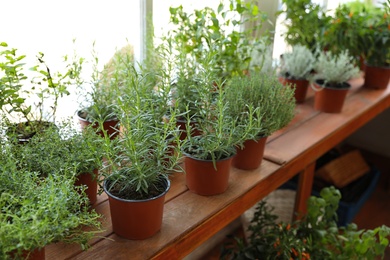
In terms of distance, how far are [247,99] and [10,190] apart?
74cm

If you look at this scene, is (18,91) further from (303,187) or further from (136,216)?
(303,187)

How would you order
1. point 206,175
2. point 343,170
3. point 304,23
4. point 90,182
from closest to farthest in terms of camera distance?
point 90,182, point 206,175, point 304,23, point 343,170

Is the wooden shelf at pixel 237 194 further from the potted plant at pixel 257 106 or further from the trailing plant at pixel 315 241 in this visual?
the trailing plant at pixel 315 241

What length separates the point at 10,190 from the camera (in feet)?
3.11

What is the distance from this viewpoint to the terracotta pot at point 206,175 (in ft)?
4.08

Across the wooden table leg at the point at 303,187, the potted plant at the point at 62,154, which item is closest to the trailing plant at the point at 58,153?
the potted plant at the point at 62,154

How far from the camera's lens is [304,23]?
2064 mm

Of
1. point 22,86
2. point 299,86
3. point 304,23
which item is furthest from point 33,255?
point 304,23

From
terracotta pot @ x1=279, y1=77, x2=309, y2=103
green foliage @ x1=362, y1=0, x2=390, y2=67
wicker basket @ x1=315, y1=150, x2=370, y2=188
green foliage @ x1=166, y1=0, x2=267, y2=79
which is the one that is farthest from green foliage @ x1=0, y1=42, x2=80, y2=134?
wicker basket @ x1=315, y1=150, x2=370, y2=188

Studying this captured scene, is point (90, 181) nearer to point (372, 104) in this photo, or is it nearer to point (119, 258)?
point (119, 258)

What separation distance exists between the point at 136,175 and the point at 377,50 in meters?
1.58

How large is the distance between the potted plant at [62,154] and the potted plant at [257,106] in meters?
0.43

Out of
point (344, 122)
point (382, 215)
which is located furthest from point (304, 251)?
point (382, 215)

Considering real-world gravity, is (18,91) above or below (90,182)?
above
